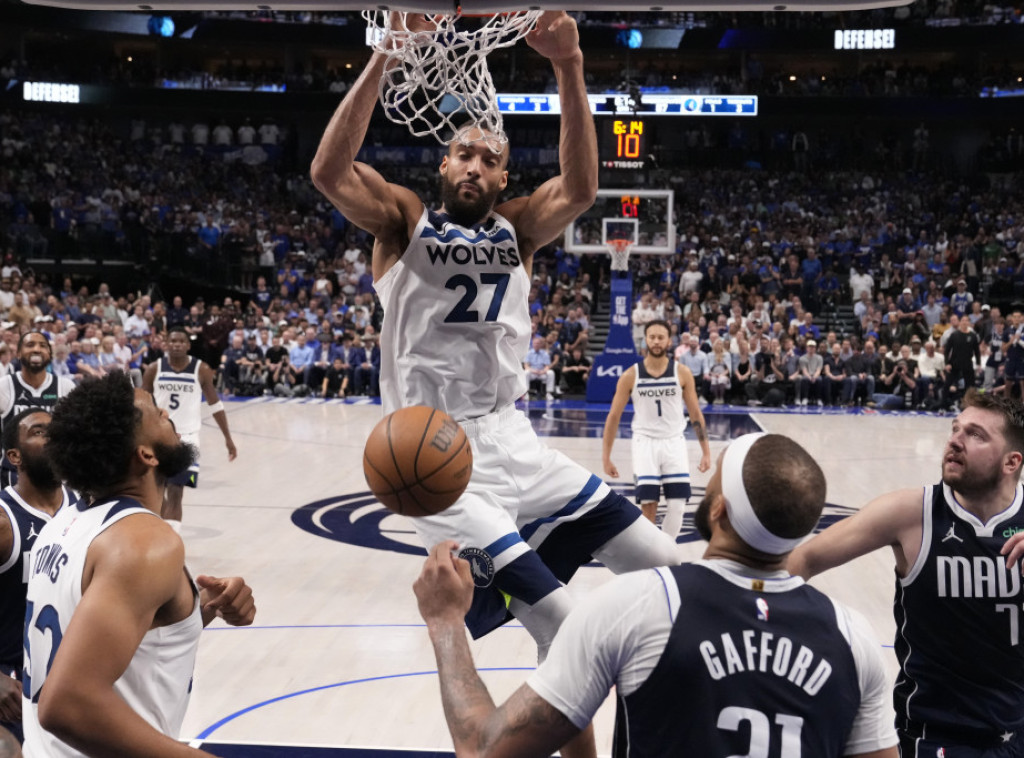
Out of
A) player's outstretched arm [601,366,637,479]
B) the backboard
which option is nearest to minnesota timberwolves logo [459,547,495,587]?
player's outstretched arm [601,366,637,479]

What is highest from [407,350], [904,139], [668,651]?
[904,139]

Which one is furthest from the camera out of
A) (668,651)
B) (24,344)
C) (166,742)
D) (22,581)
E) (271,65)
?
(271,65)

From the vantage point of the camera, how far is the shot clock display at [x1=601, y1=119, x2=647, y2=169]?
18.2 m

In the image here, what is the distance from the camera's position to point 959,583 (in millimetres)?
3486

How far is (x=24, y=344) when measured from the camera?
7.62 m

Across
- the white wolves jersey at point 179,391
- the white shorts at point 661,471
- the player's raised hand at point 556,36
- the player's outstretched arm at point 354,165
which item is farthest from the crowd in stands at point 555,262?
the player's raised hand at point 556,36

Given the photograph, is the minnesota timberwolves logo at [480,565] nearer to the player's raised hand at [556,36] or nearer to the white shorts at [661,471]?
the player's raised hand at [556,36]

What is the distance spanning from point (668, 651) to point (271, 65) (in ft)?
117

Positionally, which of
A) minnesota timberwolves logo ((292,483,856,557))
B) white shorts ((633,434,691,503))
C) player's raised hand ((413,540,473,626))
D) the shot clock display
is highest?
the shot clock display

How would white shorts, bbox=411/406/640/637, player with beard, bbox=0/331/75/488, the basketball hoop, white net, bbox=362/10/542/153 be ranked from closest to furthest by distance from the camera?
white shorts, bbox=411/406/640/637 → white net, bbox=362/10/542/153 → player with beard, bbox=0/331/75/488 → the basketball hoop

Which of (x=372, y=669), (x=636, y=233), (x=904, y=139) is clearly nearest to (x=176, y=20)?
(x=636, y=233)

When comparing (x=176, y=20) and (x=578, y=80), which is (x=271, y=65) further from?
(x=578, y=80)

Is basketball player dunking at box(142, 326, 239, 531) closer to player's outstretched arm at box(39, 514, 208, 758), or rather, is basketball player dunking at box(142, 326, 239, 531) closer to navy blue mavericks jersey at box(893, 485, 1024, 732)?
navy blue mavericks jersey at box(893, 485, 1024, 732)

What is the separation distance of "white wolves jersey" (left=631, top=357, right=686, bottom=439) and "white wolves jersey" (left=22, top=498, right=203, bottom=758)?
645 cm
